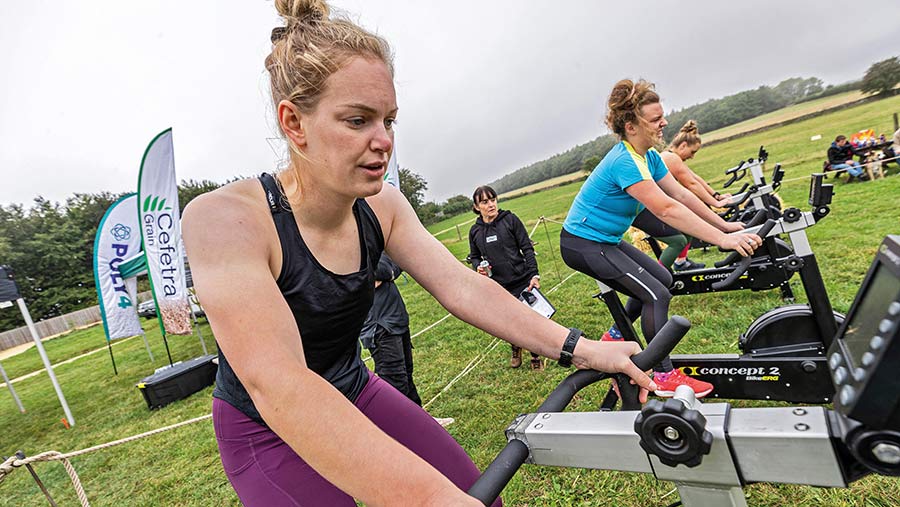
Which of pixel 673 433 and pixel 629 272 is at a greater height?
pixel 673 433

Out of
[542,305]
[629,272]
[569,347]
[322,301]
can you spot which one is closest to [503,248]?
[542,305]

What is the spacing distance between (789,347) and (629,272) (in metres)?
1.07

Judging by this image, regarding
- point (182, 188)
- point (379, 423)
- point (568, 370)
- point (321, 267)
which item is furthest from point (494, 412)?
point (182, 188)

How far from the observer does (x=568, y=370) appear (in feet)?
13.3

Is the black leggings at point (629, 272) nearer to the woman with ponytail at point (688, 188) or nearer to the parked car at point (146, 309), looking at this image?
the woman with ponytail at point (688, 188)

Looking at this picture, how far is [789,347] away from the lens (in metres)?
2.76

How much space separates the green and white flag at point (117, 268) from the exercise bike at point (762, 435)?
980 cm

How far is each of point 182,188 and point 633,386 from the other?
53650mm

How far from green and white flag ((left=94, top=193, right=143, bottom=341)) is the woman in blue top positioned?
8.79 metres

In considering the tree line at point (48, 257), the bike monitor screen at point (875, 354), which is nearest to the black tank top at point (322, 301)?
the bike monitor screen at point (875, 354)

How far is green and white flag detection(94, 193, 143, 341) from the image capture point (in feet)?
27.5

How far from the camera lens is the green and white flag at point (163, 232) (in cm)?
712

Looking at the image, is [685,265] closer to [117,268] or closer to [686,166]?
[686,166]

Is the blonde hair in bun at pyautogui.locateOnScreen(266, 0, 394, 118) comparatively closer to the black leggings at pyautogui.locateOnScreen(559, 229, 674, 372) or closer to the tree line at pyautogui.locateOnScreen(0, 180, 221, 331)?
the black leggings at pyautogui.locateOnScreen(559, 229, 674, 372)
